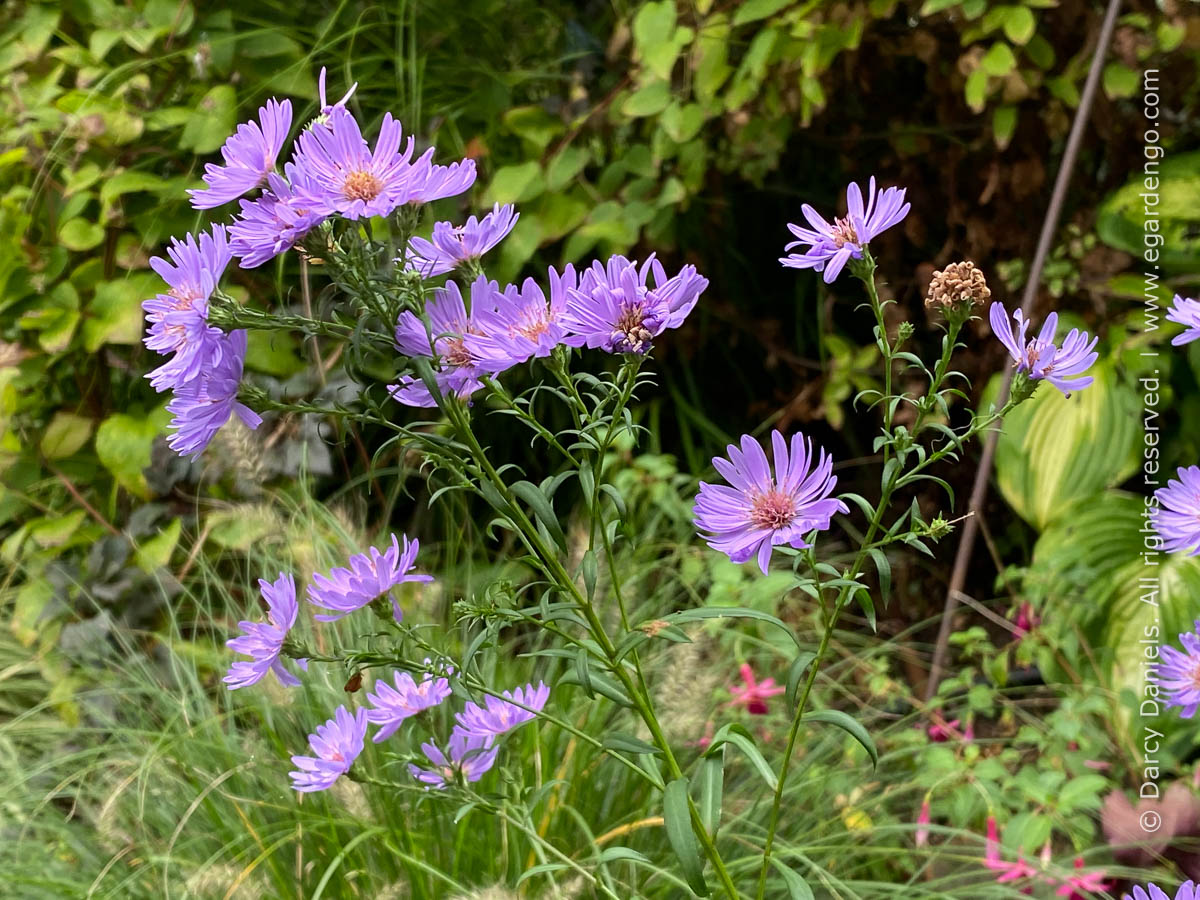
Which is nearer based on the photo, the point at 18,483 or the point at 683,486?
the point at 18,483

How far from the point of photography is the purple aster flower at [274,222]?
25.8 inches

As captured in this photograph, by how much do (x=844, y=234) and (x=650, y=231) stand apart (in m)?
1.56

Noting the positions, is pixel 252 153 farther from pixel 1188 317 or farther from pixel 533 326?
pixel 1188 317

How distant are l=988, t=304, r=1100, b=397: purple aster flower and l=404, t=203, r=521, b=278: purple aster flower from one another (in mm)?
326

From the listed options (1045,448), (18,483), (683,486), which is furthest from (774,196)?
(18,483)

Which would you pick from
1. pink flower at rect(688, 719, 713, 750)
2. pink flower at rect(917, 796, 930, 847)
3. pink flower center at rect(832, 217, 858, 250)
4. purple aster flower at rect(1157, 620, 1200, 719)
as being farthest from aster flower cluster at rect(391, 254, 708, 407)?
pink flower at rect(917, 796, 930, 847)

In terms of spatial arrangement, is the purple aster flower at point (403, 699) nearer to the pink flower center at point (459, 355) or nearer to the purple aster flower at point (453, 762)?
the purple aster flower at point (453, 762)

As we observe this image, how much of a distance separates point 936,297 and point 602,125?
1795 mm

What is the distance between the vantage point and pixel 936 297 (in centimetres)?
70

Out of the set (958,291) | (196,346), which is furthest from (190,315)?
(958,291)

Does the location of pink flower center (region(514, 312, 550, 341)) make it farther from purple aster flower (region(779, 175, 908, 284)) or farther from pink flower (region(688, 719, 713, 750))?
pink flower (region(688, 719, 713, 750))

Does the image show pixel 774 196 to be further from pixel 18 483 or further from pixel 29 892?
pixel 29 892

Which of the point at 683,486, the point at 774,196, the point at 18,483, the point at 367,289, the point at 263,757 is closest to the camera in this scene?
the point at 367,289

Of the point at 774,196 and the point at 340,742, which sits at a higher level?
the point at 340,742
